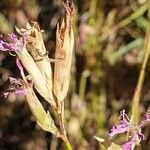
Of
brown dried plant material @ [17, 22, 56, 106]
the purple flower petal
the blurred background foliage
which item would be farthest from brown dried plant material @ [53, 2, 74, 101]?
the blurred background foliage

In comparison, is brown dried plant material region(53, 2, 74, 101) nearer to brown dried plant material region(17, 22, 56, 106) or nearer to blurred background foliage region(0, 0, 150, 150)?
brown dried plant material region(17, 22, 56, 106)

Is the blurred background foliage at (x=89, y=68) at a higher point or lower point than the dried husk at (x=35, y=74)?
lower

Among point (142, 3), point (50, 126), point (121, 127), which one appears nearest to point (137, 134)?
point (121, 127)

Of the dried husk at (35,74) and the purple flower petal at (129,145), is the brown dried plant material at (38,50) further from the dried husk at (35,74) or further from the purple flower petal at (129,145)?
the purple flower petal at (129,145)

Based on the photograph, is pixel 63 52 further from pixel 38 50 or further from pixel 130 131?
pixel 130 131

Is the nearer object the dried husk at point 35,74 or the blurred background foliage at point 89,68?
the dried husk at point 35,74

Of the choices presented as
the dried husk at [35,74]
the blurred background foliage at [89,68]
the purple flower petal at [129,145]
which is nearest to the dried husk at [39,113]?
the dried husk at [35,74]
